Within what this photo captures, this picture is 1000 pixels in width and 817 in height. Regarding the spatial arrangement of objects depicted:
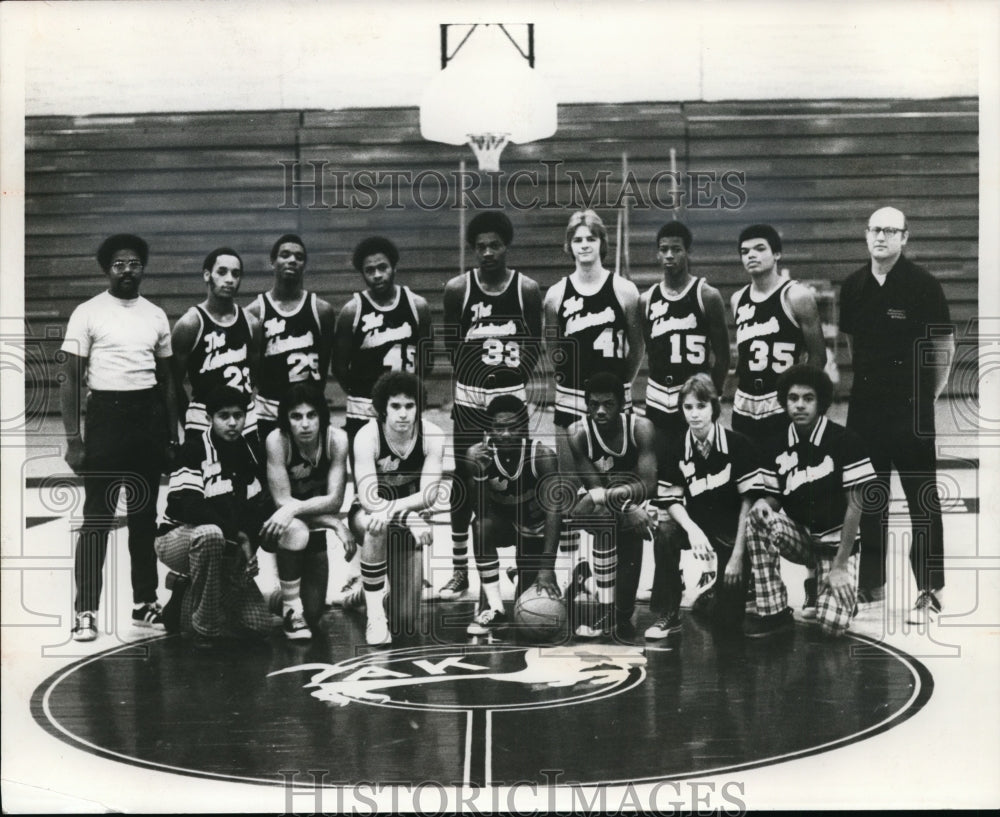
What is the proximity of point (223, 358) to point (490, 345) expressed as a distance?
44.8 inches

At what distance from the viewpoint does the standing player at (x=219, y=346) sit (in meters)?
5.16

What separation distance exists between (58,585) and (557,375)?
2.29 meters

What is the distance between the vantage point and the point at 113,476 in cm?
515

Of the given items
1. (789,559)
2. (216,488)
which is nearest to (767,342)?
(789,559)

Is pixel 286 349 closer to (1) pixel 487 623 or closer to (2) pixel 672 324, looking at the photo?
(1) pixel 487 623

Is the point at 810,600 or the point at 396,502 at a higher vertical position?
the point at 396,502

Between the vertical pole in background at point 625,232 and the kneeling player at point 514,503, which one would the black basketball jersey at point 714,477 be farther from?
the vertical pole in background at point 625,232

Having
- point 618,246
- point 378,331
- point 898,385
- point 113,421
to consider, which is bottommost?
point 113,421

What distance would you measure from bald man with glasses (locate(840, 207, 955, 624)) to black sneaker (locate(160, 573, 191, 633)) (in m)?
2.89

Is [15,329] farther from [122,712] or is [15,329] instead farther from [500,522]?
[500,522]

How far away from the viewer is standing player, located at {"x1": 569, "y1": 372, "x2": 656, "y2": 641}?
513cm

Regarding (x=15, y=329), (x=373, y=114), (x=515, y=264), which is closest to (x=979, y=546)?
(x=515, y=264)

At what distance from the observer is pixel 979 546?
16.8 feet

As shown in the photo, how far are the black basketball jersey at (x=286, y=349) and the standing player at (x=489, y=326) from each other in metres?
0.57
